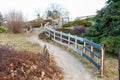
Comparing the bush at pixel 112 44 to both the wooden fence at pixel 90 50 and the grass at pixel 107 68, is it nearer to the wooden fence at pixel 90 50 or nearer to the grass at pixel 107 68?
the grass at pixel 107 68

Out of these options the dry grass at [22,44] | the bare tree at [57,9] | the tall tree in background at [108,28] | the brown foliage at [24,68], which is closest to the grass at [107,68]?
the tall tree in background at [108,28]

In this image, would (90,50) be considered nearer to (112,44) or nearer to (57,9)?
(112,44)

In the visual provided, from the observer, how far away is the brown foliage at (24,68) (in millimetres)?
7249

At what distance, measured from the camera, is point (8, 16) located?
80.7 feet

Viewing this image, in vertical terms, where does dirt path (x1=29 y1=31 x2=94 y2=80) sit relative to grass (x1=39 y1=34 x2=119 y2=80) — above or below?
above

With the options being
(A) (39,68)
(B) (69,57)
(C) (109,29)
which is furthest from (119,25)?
(A) (39,68)

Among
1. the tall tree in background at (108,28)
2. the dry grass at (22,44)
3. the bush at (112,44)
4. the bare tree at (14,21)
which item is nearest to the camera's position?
the bush at (112,44)

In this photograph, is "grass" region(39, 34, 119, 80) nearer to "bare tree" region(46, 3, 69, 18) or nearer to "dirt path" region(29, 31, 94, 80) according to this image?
"dirt path" region(29, 31, 94, 80)

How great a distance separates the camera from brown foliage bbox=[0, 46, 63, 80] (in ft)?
23.8

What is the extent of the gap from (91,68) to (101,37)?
3.82m

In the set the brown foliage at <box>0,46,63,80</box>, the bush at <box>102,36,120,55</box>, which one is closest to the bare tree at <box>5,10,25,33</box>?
the bush at <box>102,36,120,55</box>

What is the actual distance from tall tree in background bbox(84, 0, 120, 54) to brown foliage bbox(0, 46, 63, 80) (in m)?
4.08

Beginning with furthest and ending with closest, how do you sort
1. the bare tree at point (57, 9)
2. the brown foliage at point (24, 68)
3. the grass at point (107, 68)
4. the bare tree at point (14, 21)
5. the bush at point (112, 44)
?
the bare tree at point (57, 9) → the bare tree at point (14, 21) → the bush at point (112, 44) → the grass at point (107, 68) → the brown foliage at point (24, 68)

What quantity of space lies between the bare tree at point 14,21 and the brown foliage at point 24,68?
15.8 metres
